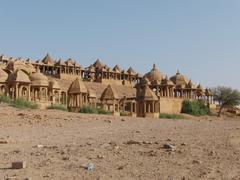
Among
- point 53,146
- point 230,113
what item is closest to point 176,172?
point 53,146

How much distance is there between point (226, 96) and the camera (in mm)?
61938

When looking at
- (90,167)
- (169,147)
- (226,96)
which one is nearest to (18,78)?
(169,147)

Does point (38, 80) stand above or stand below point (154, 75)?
below

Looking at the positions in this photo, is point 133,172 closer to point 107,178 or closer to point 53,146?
point 107,178

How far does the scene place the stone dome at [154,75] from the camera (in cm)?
5912

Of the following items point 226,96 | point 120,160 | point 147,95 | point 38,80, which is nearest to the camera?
point 120,160

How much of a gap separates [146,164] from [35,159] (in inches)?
92.1

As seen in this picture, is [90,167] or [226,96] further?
[226,96]

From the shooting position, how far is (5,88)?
36188 mm

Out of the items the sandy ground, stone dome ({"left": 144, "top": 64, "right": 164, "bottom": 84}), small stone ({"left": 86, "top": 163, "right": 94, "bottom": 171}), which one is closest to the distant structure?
stone dome ({"left": 144, "top": 64, "right": 164, "bottom": 84})

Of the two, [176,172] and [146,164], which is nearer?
[176,172]

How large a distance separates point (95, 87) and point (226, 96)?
64.6ft

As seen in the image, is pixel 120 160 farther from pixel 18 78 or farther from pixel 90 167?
pixel 18 78

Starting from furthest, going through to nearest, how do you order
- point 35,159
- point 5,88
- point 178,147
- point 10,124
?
point 5,88, point 10,124, point 178,147, point 35,159
